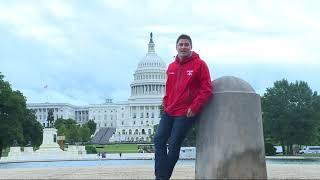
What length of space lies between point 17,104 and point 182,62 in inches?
1989

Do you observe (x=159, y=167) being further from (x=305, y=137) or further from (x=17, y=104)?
(x=17, y=104)

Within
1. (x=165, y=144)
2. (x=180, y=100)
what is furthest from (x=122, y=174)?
(x=180, y=100)

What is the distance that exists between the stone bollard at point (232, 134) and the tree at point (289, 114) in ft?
148

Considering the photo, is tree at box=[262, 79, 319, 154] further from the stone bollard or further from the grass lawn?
the stone bollard

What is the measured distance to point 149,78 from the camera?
556 ft

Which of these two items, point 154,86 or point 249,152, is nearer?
point 249,152

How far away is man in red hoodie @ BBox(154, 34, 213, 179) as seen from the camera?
24.2ft

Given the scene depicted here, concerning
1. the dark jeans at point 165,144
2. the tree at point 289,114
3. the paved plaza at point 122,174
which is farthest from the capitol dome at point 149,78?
the dark jeans at point 165,144

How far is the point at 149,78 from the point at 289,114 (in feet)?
388

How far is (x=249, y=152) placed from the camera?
740 cm

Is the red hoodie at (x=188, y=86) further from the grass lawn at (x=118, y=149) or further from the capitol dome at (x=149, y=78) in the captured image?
the capitol dome at (x=149, y=78)

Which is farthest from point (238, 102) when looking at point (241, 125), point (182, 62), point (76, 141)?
point (76, 141)

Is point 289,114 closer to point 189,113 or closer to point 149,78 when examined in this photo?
point 189,113

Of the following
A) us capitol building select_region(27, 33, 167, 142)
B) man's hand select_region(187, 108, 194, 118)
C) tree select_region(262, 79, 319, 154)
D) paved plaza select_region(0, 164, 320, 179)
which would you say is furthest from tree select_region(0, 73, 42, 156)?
us capitol building select_region(27, 33, 167, 142)
